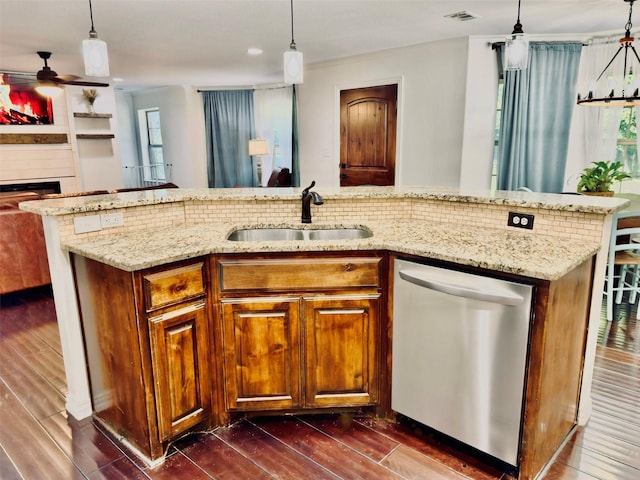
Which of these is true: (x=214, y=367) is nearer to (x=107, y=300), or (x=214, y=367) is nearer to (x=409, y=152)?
(x=107, y=300)

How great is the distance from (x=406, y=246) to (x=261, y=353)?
82cm

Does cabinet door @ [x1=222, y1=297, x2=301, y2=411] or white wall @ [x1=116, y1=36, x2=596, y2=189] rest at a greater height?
white wall @ [x1=116, y1=36, x2=596, y2=189]

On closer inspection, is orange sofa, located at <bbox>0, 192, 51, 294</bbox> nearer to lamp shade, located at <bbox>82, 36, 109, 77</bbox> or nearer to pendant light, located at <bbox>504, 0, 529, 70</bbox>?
lamp shade, located at <bbox>82, 36, 109, 77</bbox>

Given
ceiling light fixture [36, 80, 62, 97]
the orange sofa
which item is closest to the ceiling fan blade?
ceiling light fixture [36, 80, 62, 97]

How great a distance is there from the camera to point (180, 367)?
189 centimetres

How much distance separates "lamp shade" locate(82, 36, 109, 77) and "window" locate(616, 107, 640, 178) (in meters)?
4.88

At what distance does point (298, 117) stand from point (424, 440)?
546cm

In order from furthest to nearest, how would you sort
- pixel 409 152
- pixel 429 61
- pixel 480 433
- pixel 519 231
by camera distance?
pixel 409 152 < pixel 429 61 < pixel 519 231 < pixel 480 433

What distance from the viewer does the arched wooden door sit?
5504 millimetres

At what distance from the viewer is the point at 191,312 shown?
6.19ft

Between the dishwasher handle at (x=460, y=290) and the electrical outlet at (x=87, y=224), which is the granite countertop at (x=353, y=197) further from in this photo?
the dishwasher handle at (x=460, y=290)

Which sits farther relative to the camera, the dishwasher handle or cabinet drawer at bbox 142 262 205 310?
cabinet drawer at bbox 142 262 205 310

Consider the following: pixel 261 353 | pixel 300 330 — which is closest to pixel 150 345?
pixel 261 353

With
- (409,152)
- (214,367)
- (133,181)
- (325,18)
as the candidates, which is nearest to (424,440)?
(214,367)
